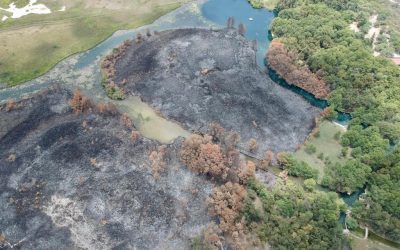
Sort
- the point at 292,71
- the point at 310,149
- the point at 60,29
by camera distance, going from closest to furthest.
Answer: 1. the point at 310,149
2. the point at 292,71
3. the point at 60,29

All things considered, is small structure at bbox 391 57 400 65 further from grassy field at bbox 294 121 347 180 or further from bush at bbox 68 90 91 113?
bush at bbox 68 90 91 113

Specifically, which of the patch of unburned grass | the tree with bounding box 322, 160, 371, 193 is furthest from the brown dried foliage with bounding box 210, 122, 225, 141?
the patch of unburned grass

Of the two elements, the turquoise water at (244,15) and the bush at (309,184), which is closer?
Answer: the bush at (309,184)

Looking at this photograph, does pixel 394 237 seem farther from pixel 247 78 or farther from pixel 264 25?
pixel 264 25

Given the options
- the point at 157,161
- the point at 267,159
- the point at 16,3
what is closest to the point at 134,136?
the point at 157,161

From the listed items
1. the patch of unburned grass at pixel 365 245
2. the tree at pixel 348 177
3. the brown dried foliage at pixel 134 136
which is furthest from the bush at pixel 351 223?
the brown dried foliage at pixel 134 136

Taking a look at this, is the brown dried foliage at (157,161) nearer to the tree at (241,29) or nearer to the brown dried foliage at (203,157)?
the brown dried foliage at (203,157)

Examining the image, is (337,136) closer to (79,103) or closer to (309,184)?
(309,184)
